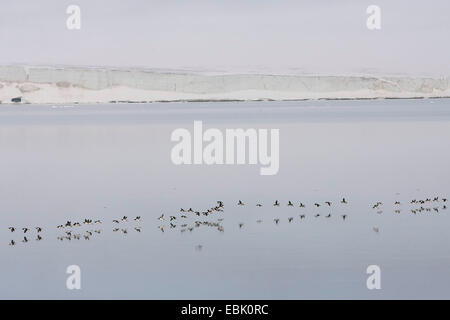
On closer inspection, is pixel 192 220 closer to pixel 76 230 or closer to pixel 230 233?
pixel 230 233

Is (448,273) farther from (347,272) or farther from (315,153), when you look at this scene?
(315,153)

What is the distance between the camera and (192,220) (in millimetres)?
22453

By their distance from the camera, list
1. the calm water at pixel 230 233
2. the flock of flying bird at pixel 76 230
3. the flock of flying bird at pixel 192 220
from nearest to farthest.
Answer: the calm water at pixel 230 233, the flock of flying bird at pixel 76 230, the flock of flying bird at pixel 192 220

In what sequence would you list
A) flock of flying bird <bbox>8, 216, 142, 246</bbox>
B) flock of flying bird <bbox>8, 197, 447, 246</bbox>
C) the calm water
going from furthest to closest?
1. flock of flying bird <bbox>8, 197, 447, 246</bbox>
2. flock of flying bird <bbox>8, 216, 142, 246</bbox>
3. the calm water

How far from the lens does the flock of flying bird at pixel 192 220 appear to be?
20734 millimetres

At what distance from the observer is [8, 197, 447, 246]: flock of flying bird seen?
20.7 metres

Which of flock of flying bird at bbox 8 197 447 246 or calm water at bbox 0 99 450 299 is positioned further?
flock of flying bird at bbox 8 197 447 246

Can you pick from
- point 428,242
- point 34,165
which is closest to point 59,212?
point 428,242

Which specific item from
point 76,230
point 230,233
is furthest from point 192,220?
point 76,230

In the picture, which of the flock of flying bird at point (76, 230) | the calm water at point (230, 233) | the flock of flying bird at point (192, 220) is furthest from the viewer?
the flock of flying bird at point (192, 220)

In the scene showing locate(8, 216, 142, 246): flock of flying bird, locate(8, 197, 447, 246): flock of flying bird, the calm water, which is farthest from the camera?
locate(8, 197, 447, 246): flock of flying bird

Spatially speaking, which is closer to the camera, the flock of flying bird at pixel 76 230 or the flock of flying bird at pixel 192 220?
the flock of flying bird at pixel 76 230

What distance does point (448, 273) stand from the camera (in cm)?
1588
